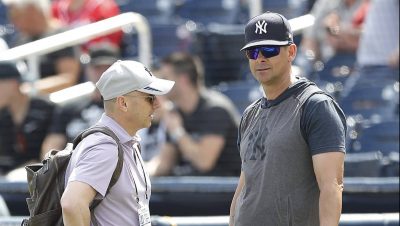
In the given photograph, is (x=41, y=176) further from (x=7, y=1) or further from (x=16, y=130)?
(x=7, y=1)

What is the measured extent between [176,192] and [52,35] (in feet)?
9.54

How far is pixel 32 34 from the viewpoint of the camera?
9.15 metres

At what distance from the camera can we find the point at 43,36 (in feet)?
29.8

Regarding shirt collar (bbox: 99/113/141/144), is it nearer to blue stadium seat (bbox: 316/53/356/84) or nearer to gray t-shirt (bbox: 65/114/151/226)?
gray t-shirt (bbox: 65/114/151/226)

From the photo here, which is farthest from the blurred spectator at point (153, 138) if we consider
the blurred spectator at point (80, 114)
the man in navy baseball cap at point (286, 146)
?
the man in navy baseball cap at point (286, 146)

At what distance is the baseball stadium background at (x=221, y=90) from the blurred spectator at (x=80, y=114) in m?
0.18

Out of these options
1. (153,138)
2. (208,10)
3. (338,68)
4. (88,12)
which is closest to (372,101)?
(338,68)

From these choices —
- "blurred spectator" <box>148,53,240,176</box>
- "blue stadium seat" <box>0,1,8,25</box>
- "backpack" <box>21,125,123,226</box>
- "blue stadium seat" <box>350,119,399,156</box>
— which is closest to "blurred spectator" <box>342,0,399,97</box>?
"blue stadium seat" <box>350,119,399,156</box>

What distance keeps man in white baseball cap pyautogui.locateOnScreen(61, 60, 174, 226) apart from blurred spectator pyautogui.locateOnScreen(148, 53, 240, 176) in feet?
11.1

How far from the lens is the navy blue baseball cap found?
13.4 feet

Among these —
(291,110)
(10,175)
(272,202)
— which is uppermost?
(291,110)

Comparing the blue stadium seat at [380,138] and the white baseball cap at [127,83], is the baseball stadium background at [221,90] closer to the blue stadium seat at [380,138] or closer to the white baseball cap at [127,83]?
the blue stadium seat at [380,138]

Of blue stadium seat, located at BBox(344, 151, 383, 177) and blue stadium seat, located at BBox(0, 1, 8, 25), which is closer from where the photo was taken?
blue stadium seat, located at BBox(344, 151, 383, 177)

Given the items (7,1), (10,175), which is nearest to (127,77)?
(10,175)
